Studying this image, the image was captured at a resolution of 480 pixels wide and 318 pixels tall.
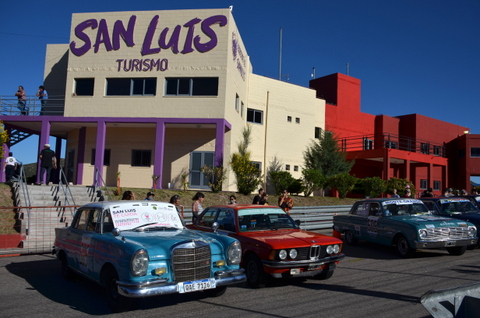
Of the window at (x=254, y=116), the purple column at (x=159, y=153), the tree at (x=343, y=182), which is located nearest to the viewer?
the purple column at (x=159, y=153)

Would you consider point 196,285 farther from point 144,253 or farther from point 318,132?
point 318,132

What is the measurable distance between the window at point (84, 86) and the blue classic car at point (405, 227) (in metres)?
15.6

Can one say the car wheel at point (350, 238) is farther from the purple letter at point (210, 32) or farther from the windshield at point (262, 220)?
the purple letter at point (210, 32)

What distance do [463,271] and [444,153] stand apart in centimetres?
3185

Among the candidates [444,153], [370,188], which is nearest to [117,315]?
[370,188]

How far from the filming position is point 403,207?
37.6 feet

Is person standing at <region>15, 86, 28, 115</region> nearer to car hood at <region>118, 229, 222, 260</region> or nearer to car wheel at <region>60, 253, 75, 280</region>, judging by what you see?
car wheel at <region>60, 253, 75, 280</region>

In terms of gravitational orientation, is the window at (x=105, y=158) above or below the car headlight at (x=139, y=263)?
above

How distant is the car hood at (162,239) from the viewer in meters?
5.80

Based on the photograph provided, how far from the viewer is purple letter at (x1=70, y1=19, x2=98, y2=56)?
21.9 metres

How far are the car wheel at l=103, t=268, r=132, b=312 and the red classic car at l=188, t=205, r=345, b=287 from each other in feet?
6.76

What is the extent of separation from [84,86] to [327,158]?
15.3 meters

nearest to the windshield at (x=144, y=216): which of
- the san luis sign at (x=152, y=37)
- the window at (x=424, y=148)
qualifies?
the san luis sign at (x=152, y=37)

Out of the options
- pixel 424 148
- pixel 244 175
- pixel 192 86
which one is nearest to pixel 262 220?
pixel 244 175
